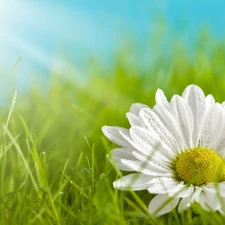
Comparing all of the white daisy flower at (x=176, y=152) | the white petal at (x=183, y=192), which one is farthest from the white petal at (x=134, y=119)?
the white petal at (x=183, y=192)

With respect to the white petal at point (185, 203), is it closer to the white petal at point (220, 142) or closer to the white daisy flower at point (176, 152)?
the white daisy flower at point (176, 152)

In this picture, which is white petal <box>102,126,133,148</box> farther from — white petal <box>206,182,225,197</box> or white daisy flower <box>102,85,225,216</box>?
white petal <box>206,182,225,197</box>

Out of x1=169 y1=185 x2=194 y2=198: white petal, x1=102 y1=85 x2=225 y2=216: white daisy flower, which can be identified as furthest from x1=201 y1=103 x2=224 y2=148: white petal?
x1=169 y1=185 x2=194 y2=198: white petal

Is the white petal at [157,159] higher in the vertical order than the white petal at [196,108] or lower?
lower

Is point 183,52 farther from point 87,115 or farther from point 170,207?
point 170,207

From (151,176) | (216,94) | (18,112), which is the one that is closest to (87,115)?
(18,112)

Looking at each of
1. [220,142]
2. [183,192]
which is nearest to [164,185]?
[183,192]
